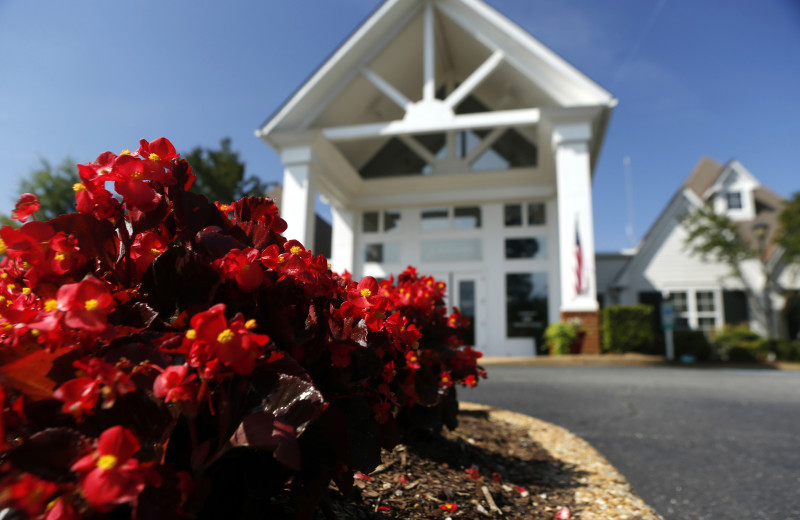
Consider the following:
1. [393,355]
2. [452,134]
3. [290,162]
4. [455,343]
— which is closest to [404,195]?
[452,134]

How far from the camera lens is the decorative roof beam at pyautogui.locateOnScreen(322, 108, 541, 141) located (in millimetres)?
9547

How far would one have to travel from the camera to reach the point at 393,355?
3.65ft

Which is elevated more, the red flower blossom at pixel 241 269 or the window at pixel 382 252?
the window at pixel 382 252

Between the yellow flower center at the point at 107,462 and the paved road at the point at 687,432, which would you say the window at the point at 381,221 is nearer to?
the paved road at the point at 687,432

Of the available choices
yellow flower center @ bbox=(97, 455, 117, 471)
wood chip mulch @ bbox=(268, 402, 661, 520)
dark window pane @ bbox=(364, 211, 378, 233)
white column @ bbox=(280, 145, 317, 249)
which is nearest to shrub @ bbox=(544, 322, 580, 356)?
white column @ bbox=(280, 145, 317, 249)

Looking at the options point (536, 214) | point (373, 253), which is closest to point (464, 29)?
point (536, 214)

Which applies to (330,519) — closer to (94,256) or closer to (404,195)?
(94,256)

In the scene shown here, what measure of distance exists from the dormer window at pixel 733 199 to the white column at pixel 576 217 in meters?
12.1

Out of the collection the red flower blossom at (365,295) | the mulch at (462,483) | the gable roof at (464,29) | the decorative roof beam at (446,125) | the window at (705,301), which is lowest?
the mulch at (462,483)

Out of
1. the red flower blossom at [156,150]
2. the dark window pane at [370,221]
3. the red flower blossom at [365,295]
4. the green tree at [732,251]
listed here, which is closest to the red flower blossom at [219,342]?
the red flower blossom at [365,295]

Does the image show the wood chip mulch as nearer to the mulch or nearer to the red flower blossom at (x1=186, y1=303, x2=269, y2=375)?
the mulch

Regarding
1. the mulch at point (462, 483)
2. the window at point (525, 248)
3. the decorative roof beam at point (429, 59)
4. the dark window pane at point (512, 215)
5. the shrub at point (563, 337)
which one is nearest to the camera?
the mulch at point (462, 483)

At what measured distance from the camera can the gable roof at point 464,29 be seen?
9.77m

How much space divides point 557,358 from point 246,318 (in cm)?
901
